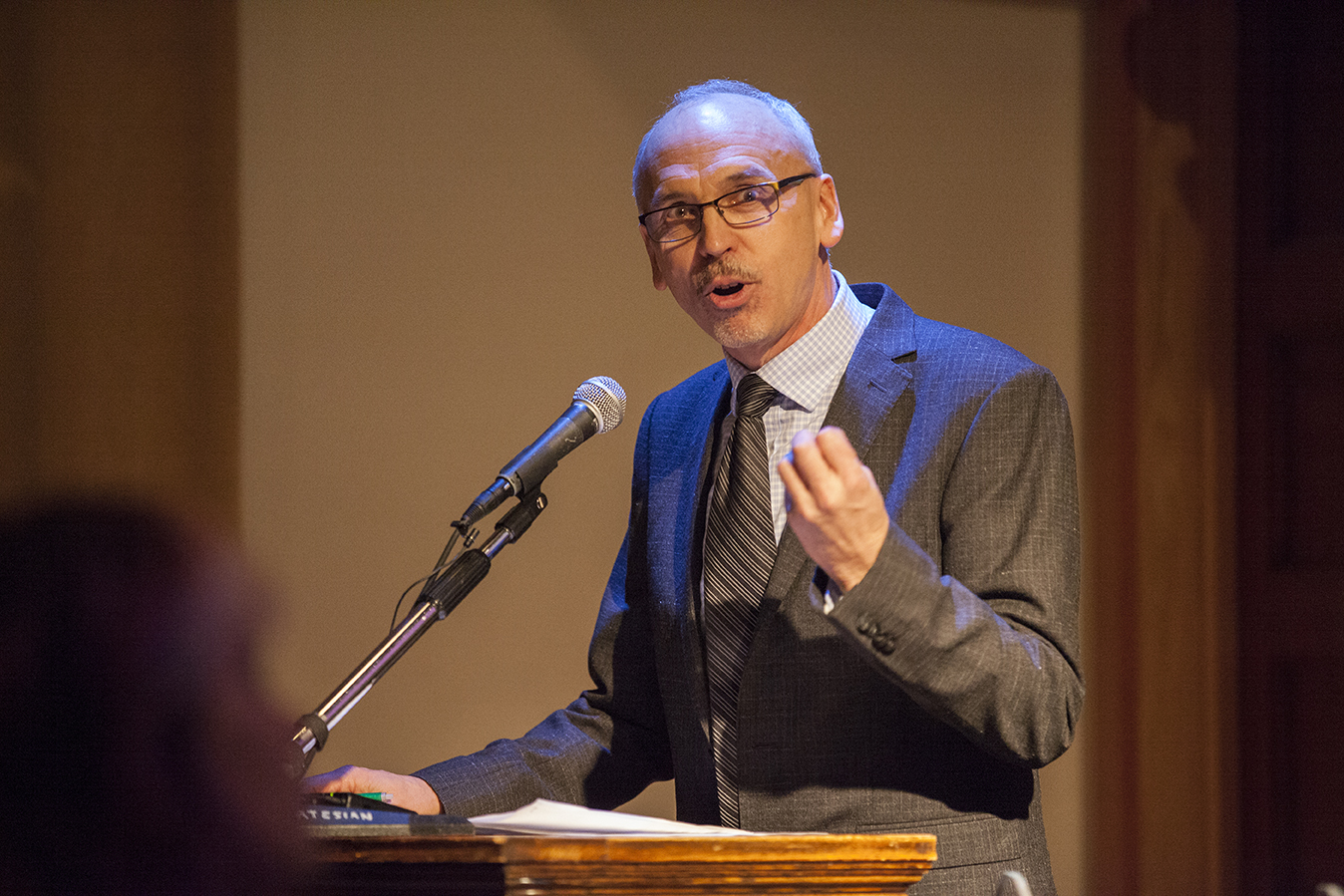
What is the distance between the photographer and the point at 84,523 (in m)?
0.58

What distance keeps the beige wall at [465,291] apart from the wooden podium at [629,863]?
2.10 metres

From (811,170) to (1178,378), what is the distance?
180 centimetres

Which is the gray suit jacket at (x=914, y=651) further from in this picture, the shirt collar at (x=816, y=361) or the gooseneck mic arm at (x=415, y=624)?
the gooseneck mic arm at (x=415, y=624)

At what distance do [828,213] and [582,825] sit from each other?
1.08 metres

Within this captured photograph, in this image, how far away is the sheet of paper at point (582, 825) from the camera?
1026 mm

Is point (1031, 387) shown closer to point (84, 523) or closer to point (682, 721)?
point (682, 721)

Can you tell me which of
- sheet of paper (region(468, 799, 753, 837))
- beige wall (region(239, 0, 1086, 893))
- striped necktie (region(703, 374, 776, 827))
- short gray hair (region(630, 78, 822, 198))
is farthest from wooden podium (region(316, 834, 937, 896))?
beige wall (region(239, 0, 1086, 893))

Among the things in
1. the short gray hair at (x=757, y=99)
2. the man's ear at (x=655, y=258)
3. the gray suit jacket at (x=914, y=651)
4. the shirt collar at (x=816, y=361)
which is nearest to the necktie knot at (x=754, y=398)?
the shirt collar at (x=816, y=361)

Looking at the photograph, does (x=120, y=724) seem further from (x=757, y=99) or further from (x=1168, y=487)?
(x=1168, y=487)

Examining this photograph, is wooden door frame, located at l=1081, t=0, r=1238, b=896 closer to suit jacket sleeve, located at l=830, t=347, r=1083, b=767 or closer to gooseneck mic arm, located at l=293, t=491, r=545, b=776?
suit jacket sleeve, located at l=830, t=347, r=1083, b=767

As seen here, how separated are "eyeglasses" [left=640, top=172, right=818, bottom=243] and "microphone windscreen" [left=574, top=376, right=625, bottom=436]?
0.86ft

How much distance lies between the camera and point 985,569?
1.42 meters

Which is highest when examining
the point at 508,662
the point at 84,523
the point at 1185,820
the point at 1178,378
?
the point at 1178,378

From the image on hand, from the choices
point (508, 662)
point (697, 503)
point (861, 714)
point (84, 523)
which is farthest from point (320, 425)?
point (84, 523)
